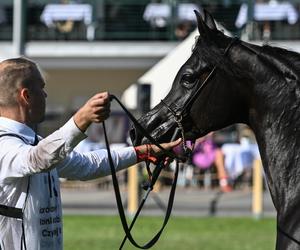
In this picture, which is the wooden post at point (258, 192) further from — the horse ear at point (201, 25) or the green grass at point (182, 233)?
the horse ear at point (201, 25)

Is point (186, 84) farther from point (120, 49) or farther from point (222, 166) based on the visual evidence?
point (120, 49)

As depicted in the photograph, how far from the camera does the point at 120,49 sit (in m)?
29.5

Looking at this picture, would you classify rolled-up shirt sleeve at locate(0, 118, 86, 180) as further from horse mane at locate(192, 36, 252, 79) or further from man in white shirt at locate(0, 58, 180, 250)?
horse mane at locate(192, 36, 252, 79)

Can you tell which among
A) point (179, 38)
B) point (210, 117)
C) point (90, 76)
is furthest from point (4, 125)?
point (90, 76)

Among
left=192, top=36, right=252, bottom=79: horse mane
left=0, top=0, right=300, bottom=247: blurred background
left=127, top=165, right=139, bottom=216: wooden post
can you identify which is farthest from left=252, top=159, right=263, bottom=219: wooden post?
left=192, top=36, right=252, bottom=79: horse mane

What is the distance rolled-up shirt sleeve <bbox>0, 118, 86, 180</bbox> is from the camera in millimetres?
4484

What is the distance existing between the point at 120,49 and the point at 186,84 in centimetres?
2436

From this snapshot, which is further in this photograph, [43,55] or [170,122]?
[43,55]

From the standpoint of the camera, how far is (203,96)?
523 cm

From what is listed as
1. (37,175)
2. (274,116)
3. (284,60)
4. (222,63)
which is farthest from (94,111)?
(284,60)

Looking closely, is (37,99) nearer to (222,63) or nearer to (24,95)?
(24,95)

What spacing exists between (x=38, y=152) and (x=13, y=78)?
49cm

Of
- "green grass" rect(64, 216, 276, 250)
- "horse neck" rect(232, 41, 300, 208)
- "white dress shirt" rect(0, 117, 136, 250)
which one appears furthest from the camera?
"green grass" rect(64, 216, 276, 250)

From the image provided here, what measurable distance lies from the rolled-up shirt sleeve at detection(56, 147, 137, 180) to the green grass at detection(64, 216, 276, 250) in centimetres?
764
